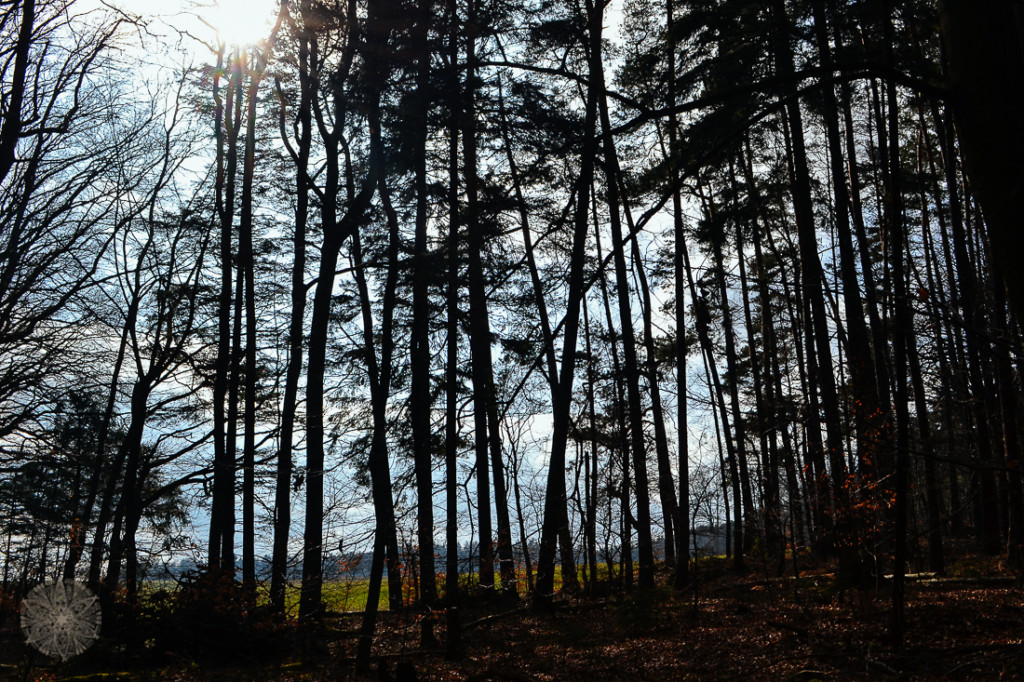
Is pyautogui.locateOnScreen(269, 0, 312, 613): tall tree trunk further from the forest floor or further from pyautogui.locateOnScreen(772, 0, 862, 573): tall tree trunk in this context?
pyautogui.locateOnScreen(772, 0, 862, 573): tall tree trunk

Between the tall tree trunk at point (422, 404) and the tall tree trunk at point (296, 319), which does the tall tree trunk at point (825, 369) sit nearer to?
the tall tree trunk at point (422, 404)

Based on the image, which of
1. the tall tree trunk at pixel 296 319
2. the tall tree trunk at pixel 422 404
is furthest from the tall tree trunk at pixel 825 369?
the tall tree trunk at pixel 296 319

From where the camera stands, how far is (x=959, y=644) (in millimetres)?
7125

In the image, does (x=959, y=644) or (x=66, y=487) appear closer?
(x=959, y=644)

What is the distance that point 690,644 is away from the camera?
30.2 ft

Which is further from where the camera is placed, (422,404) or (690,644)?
(422,404)

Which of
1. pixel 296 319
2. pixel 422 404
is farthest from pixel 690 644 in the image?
pixel 296 319

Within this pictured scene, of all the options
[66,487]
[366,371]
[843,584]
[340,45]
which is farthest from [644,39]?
[66,487]

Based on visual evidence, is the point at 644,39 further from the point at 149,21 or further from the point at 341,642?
the point at 341,642

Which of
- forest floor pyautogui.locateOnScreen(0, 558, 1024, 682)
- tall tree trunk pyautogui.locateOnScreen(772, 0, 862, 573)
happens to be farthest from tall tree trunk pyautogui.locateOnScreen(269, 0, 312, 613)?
tall tree trunk pyautogui.locateOnScreen(772, 0, 862, 573)

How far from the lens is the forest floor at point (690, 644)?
7.22 meters

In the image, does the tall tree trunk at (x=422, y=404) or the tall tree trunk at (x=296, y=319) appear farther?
the tall tree trunk at (x=296, y=319)

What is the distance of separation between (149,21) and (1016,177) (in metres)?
10.6

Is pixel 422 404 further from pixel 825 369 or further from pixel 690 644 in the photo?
pixel 825 369
